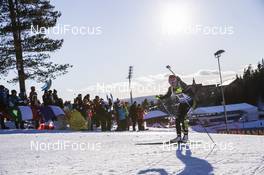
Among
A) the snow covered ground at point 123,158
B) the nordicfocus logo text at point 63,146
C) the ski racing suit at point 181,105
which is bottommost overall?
the snow covered ground at point 123,158

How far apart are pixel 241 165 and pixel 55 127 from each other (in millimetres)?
12910

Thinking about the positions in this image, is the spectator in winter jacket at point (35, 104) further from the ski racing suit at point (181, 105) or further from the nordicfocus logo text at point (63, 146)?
the ski racing suit at point (181, 105)

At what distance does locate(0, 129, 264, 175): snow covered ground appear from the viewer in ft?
24.0

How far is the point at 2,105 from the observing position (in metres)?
17.0

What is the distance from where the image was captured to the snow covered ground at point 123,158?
7.30 metres

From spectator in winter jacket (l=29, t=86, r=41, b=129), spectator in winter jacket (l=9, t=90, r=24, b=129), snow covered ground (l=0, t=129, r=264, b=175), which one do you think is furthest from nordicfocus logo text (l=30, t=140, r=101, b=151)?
spectator in winter jacket (l=29, t=86, r=41, b=129)

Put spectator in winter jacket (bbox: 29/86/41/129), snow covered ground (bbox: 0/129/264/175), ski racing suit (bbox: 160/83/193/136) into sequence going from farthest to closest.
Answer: spectator in winter jacket (bbox: 29/86/41/129) → ski racing suit (bbox: 160/83/193/136) → snow covered ground (bbox: 0/129/264/175)

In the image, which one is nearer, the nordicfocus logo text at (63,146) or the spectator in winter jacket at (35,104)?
the nordicfocus logo text at (63,146)

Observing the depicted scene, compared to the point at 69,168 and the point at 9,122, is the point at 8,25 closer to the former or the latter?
the point at 9,122

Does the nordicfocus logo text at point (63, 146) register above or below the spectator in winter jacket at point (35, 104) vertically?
below

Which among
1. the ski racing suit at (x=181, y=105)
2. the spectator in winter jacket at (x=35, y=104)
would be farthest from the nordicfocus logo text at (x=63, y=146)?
the spectator in winter jacket at (x=35, y=104)

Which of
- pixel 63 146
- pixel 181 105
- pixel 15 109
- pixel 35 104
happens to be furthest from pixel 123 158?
pixel 35 104

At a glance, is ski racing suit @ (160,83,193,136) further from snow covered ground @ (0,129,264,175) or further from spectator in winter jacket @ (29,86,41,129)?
spectator in winter jacket @ (29,86,41,129)

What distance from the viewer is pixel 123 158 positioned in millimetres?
8719
